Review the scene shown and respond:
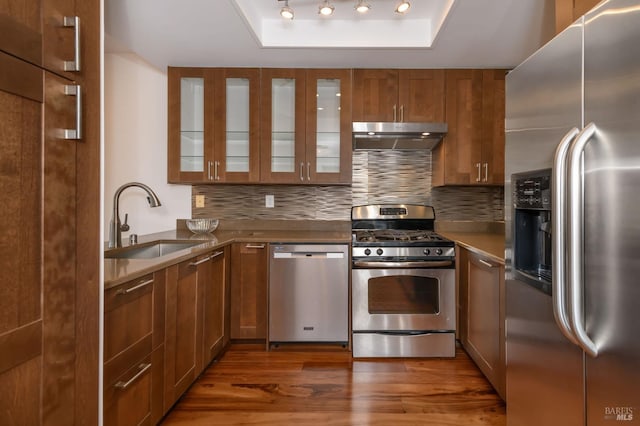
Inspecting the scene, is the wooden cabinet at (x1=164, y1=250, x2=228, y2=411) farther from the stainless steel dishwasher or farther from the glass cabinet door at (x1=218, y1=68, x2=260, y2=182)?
the glass cabinet door at (x1=218, y1=68, x2=260, y2=182)

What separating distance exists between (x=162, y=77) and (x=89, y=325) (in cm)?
257

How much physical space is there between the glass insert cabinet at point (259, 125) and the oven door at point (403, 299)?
86 cm

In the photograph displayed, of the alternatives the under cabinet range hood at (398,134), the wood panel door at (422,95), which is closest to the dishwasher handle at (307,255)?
the under cabinet range hood at (398,134)

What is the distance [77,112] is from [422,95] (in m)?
2.45

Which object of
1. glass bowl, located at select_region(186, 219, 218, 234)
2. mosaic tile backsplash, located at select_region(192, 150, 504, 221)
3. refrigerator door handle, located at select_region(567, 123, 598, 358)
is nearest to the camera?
refrigerator door handle, located at select_region(567, 123, 598, 358)

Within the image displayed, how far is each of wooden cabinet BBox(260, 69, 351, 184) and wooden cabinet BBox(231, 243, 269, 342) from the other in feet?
2.09

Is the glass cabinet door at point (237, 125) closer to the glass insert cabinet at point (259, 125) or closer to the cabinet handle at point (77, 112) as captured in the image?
the glass insert cabinet at point (259, 125)

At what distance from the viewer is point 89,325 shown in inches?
38.2

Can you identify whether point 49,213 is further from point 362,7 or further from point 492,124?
point 492,124

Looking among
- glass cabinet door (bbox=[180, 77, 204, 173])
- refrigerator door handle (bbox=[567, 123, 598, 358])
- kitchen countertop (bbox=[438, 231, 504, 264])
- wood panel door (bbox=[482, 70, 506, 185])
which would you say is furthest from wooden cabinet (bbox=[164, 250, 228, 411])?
wood panel door (bbox=[482, 70, 506, 185])

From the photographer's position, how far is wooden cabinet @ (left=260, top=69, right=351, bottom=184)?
2713 mm

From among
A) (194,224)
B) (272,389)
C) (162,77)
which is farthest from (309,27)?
(272,389)

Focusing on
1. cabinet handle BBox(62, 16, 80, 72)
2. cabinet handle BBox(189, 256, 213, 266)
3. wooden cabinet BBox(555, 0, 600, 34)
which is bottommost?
cabinet handle BBox(189, 256, 213, 266)

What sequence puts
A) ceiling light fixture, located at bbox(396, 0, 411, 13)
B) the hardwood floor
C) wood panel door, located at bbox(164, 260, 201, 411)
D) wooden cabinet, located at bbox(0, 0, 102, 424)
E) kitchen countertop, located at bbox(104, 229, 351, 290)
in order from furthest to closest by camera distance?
1. ceiling light fixture, located at bbox(396, 0, 411, 13)
2. the hardwood floor
3. wood panel door, located at bbox(164, 260, 201, 411)
4. kitchen countertop, located at bbox(104, 229, 351, 290)
5. wooden cabinet, located at bbox(0, 0, 102, 424)
